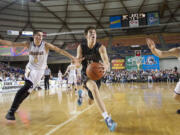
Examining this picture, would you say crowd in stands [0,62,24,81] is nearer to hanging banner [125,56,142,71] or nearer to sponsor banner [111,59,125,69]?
sponsor banner [111,59,125,69]

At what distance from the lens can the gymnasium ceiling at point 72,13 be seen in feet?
66.0

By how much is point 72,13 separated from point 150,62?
43.0ft

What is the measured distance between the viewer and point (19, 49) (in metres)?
24.9

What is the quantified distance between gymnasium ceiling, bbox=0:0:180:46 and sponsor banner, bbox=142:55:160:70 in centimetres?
389

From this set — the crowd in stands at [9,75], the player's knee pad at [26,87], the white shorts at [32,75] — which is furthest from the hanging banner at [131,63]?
the player's knee pad at [26,87]

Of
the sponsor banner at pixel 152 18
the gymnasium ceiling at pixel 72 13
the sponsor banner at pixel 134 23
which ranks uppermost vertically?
the gymnasium ceiling at pixel 72 13

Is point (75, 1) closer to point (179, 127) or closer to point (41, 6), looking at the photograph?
point (41, 6)

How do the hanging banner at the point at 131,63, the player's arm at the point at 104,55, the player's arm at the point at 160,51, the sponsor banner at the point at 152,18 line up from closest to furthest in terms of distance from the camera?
the player's arm at the point at 160,51, the player's arm at the point at 104,55, the sponsor banner at the point at 152,18, the hanging banner at the point at 131,63

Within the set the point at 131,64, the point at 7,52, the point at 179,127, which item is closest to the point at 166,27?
the point at 131,64

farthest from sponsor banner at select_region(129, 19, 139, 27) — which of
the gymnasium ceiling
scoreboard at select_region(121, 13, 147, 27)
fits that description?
the gymnasium ceiling

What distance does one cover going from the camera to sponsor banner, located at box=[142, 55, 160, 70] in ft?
74.5

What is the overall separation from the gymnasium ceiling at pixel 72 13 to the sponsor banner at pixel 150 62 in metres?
3.89

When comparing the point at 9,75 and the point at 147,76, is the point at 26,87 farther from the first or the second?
the point at 147,76

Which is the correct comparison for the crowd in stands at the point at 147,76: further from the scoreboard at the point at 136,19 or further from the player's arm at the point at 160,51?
the player's arm at the point at 160,51
